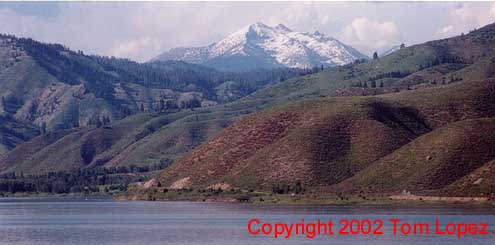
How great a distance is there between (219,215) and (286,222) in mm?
Answer: 30028

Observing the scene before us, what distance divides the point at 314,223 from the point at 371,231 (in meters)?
17.3

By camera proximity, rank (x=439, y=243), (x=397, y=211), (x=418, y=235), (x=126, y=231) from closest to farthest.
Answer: (x=439, y=243) → (x=418, y=235) → (x=126, y=231) → (x=397, y=211)

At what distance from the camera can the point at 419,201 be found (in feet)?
642

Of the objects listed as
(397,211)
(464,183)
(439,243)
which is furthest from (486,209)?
(439,243)

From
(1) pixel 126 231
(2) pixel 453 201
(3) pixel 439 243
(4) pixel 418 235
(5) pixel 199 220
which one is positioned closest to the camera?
(3) pixel 439 243

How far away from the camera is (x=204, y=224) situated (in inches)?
5842

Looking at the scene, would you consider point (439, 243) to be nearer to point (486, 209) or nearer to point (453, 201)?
point (486, 209)

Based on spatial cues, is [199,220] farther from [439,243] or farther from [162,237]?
[439,243]

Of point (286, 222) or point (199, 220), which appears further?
point (199, 220)

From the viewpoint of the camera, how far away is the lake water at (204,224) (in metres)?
118

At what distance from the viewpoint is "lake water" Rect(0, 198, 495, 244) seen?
117812 millimetres

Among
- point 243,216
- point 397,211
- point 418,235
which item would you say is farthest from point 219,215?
point 418,235

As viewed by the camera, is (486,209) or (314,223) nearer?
(314,223)

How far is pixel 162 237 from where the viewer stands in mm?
125188
